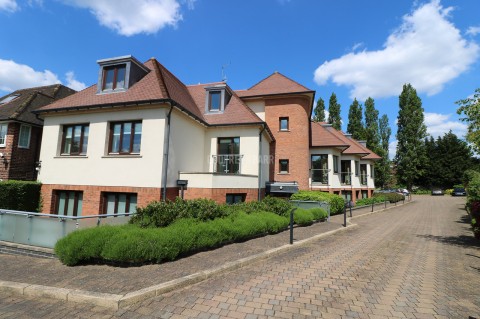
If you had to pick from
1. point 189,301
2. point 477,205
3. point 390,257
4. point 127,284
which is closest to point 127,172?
point 127,284

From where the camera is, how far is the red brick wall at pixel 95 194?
1174 centimetres

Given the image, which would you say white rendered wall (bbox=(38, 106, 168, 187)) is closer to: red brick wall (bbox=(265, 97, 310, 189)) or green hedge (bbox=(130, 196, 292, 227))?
green hedge (bbox=(130, 196, 292, 227))

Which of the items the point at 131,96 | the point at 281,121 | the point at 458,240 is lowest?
the point at 458,240

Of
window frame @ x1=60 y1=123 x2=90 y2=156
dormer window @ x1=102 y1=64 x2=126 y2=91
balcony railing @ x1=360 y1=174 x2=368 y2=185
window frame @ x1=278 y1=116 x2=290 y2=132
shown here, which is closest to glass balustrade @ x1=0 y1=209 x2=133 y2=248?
window frame @ x1=60 y1=123 x2=90 y2=156

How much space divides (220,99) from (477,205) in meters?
14.7

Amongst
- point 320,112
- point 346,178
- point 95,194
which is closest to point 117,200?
point 95,194

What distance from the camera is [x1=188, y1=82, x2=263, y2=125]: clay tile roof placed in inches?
647

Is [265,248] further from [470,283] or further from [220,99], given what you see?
[220,99]

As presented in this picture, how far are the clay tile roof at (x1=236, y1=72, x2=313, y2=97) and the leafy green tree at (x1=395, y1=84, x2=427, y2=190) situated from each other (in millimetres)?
45359

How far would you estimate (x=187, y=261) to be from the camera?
21.5ft

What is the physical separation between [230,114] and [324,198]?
27.9 feet

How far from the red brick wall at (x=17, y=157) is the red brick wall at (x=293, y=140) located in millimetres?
16711

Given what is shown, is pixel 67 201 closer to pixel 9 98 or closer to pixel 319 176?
pixel 9 98

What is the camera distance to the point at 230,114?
17234 millimetres
